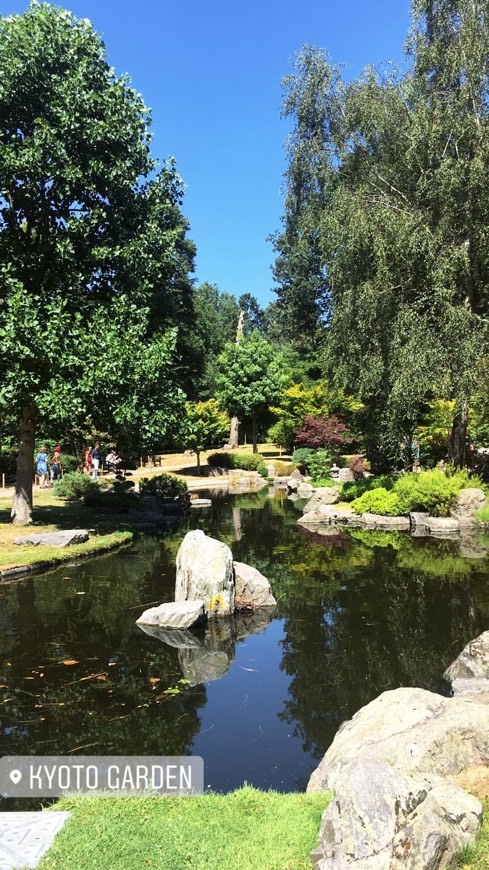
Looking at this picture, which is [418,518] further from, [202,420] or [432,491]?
[202,420]

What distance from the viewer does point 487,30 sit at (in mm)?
16234

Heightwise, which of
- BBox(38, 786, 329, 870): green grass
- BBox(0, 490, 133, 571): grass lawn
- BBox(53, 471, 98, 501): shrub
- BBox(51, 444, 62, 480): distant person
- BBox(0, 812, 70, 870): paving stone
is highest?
BBox(51, 444, 62, 480): distant person

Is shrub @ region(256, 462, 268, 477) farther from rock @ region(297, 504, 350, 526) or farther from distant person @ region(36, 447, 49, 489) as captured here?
rock @ region(297, 504, 350, 526)

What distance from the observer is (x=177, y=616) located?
25.3 feet

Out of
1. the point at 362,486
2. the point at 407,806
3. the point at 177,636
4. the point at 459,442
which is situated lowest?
the point at 177,636

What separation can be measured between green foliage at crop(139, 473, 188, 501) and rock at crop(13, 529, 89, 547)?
7.89 metres

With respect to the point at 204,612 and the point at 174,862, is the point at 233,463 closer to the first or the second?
the point at 204,612

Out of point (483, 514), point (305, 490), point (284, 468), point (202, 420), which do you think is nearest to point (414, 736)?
point (483, 514)

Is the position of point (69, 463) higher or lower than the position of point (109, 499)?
higher

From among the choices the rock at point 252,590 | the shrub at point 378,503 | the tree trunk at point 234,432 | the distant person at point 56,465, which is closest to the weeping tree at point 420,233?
the shrub at point 378,503

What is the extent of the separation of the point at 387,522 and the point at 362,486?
8.73 ft

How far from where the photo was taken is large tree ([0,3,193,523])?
1154 cm

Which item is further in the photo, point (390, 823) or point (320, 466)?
point (320, 466)

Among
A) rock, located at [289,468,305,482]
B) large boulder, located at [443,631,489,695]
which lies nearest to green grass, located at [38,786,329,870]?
large boulder, located at [443,631,489,695]
